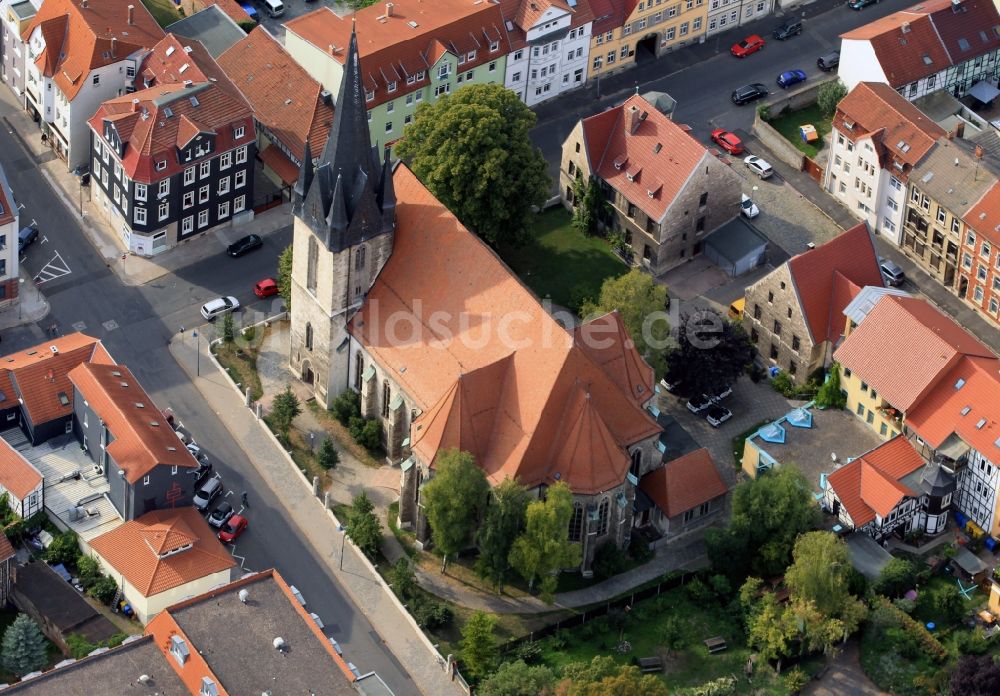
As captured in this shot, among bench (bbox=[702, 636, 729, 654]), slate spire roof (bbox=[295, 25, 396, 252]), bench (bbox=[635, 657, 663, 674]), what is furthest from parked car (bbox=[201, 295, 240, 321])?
bench (bbox=[702, 636, 729, 654])

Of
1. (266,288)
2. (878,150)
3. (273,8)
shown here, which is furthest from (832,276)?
(273,8)

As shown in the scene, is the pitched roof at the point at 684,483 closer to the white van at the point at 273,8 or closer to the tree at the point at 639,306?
the tree at the point at 639,306

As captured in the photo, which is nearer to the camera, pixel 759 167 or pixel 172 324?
pixel 172 324

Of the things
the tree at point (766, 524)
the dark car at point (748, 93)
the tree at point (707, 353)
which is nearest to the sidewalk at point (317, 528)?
the tree at point (766, 524)

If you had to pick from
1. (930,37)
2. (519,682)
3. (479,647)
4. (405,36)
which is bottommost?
(479,647)

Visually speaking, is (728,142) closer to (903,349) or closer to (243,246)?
(903,349)

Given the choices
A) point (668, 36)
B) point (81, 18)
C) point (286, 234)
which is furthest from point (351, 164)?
point (668, 36)

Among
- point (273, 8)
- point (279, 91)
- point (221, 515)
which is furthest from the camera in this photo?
point (273, 8)
